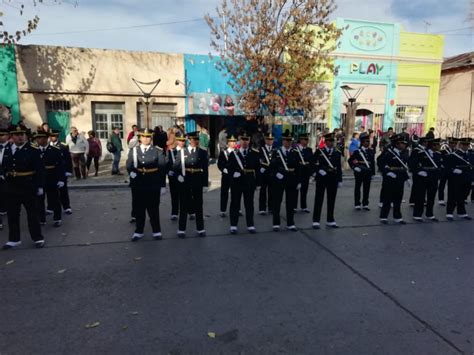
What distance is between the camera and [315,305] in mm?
4035

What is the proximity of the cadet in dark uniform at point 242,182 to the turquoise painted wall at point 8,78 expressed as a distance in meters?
12.4

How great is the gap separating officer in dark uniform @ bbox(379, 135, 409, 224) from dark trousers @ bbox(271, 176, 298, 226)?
203 cm

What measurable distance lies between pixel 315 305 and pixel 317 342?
2.27 feet

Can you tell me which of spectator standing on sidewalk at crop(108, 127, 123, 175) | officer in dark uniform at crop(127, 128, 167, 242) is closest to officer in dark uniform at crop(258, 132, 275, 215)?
officer in dark uniform at crop(127, 128, 167, 242)

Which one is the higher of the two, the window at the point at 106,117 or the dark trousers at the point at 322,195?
the window at the point at 106,117

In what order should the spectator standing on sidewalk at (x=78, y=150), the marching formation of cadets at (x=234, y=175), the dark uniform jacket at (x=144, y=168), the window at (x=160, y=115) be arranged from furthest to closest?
the window at (x=160, y=115)
the spectator standing on sidewalk at (x=78, y=150)
the dark uniform jacket at (x=144, y=168)
the marching formation of cadets at (x=234, y=175)

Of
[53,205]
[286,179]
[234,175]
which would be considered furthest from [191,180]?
[53,205]

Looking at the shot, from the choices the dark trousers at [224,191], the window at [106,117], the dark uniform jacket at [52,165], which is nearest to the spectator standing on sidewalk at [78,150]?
the dark uniform jacket at [52,165]

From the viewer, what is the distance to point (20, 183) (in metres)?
5.76

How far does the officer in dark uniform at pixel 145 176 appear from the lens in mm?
6164

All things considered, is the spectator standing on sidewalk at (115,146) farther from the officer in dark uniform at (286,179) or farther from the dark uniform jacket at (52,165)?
the officer in dark uniform at (286,179)

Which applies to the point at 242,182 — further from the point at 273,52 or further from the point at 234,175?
the point at 273,52

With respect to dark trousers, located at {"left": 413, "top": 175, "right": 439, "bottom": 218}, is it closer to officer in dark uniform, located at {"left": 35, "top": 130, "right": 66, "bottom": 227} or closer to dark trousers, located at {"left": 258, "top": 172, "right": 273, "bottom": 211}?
dark trousers, located at {"left": 258, "top": 172, "right": 273, "bottom": 211}

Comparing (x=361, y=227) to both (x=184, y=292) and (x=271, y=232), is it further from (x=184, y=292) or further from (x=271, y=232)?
(x=184, y=292)
